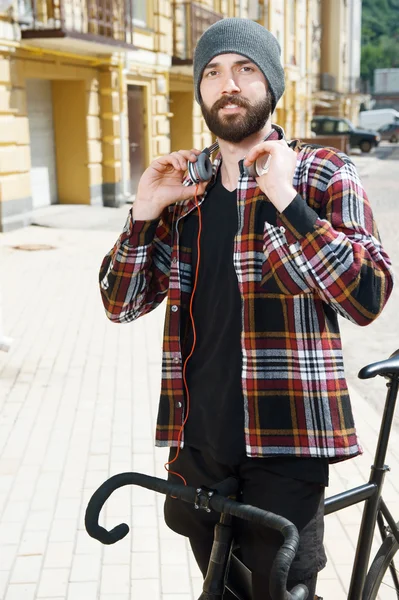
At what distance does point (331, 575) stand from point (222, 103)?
2.23 metres

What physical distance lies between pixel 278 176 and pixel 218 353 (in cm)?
48

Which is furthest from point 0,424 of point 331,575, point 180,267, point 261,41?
point 261,41

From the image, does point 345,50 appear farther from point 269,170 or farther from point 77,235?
point 269,170

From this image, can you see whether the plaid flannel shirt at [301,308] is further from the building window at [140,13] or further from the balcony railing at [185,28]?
the balcony railing at [185,28]

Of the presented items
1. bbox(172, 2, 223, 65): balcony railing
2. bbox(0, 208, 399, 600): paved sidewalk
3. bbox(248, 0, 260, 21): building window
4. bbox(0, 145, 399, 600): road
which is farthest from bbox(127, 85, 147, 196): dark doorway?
bbox(248, 0, 260, 21): building window

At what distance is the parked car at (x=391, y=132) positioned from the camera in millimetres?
52838

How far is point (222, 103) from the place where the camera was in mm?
1966

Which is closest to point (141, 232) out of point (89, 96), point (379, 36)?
point (89, 96)

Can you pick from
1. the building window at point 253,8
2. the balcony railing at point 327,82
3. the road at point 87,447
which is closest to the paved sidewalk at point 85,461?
the road at point 87,447

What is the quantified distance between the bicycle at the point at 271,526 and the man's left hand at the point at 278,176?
0.54 metres

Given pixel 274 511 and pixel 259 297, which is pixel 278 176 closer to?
pixel 259 297

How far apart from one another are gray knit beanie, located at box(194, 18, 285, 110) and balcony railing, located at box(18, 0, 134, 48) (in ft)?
40.3

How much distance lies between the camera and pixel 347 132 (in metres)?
40.6

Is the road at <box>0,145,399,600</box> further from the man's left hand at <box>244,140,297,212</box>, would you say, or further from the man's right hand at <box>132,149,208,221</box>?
the man's left hand at <box>244,140,297,212</box>
